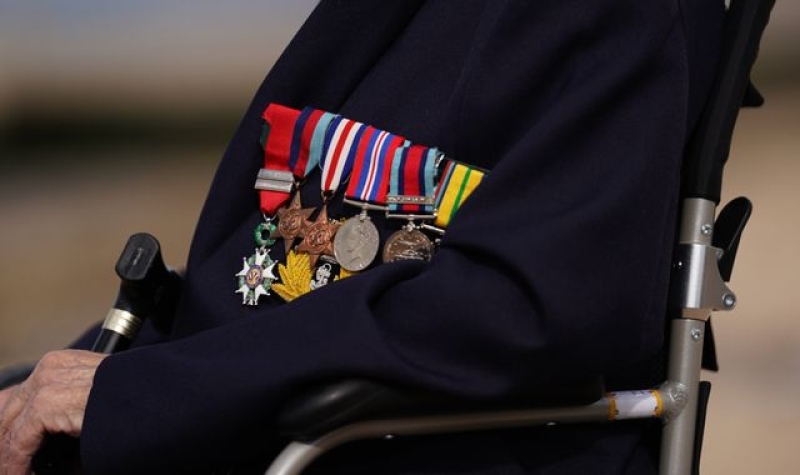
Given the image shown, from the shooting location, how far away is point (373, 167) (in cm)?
131

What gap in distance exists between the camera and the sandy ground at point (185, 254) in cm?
339

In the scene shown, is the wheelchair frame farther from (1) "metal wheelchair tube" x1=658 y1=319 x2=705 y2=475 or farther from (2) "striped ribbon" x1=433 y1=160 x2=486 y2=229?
(2) "striped ribbon" x1=433 y1=160 x2=486 y2=229

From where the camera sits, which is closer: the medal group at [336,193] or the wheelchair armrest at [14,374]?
the medal group at [336,193]

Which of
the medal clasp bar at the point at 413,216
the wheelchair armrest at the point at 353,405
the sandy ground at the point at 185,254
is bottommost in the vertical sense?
the sandy ground at the point at 185,254

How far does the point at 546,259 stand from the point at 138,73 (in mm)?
5149

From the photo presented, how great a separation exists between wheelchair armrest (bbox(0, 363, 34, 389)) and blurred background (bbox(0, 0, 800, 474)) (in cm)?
250

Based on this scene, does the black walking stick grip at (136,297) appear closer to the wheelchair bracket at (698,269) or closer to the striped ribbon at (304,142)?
the striped ribbon at (304,142)

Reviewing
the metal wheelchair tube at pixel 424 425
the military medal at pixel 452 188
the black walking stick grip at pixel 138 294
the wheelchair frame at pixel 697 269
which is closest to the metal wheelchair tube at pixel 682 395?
the wheelchair frame at pixel 697 269

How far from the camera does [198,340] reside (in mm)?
1216

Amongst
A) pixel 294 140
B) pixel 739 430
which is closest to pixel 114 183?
pixel 739 430

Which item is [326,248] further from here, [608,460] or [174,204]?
[174,204]

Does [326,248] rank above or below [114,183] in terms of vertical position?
above

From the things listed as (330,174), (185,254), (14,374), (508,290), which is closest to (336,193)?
(330,174)

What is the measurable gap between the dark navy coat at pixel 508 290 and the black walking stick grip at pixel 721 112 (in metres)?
0.02
